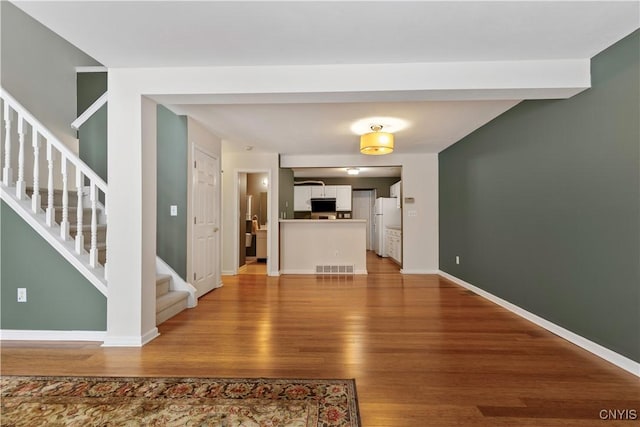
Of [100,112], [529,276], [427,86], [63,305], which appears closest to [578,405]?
[529,276]

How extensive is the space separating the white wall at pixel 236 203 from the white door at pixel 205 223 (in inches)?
40.7

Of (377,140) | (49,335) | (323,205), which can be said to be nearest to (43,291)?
(49,335)

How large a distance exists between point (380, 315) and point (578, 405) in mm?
1826

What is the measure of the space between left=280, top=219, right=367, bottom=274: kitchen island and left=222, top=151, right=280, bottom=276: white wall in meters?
0.27

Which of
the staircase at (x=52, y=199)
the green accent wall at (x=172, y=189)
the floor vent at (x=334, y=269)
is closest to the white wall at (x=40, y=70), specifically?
the staircase at (x=52, y=199)

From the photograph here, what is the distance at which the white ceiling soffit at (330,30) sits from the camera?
1849mm

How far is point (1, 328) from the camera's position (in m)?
2.72

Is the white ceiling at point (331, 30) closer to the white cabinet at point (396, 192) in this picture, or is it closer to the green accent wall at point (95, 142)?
the green accent wall at point (95, 142)

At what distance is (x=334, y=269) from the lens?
6.05 meters

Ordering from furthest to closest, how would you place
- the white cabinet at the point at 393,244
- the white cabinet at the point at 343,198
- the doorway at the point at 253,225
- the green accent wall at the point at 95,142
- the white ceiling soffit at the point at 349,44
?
the white cabinet at the point at 343,198 < the white cabinet at the point at 393,244 < the doorway at the point at 253,225 < the green accent wall at the point at 95,142 < the white ceiling soffit at the point at 349,44

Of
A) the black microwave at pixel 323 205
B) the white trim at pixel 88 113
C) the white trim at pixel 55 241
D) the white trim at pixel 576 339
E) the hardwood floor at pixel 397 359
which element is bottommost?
the hardwood floor at pixel 397 359

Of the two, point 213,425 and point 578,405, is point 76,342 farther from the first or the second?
point 578,405

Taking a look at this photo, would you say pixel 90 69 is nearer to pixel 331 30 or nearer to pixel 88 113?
pixel 88 113

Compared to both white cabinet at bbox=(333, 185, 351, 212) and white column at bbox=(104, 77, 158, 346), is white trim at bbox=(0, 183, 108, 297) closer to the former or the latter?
white column at bbox=(104, 77, 158, 346)
